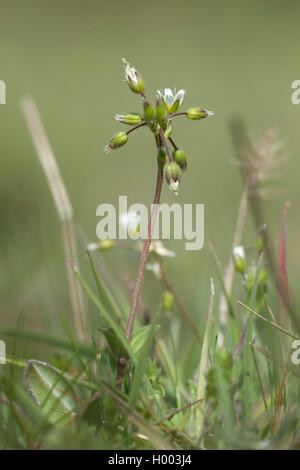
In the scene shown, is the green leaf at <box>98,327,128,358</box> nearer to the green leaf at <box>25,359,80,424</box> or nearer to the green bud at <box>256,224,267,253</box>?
the green leaf at <box>25,359,80,424</box>

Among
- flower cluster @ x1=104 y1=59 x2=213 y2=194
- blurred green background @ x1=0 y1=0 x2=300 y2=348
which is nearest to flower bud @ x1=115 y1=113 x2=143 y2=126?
flower cluster @ x1=104 y1=59 x2=213 y2=194

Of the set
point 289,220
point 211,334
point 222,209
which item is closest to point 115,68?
point 289,220

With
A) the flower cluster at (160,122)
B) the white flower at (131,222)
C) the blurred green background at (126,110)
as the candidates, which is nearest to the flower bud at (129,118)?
the flower cluster at (160,122)

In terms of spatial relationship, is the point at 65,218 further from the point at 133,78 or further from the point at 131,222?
the point at 133,78

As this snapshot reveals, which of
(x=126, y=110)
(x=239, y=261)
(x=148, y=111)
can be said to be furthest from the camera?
(x=126, y=110)

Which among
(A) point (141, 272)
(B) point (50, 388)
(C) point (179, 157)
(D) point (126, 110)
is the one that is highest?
(D) point (126, 110)

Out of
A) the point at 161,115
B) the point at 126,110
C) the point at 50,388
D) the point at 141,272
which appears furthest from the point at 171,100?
the point at 126,110
